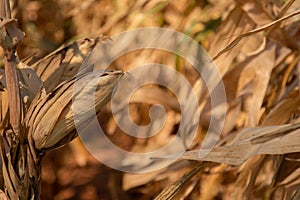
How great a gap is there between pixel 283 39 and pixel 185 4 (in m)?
0.44

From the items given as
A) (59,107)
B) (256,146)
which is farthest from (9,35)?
(256,146)

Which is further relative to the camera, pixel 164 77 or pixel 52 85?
pixel 164 77

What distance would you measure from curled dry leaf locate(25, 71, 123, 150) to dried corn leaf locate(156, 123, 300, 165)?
0.16 metres

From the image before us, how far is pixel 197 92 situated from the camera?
3.76ft

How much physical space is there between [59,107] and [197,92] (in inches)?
22.2

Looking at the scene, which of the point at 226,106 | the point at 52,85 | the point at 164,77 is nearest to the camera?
the point at 52,85

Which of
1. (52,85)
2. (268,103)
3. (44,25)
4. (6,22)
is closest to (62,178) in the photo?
(44,25)

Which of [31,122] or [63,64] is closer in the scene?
[31,122]

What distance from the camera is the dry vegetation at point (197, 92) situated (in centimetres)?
74

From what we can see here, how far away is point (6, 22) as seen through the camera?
0.57m

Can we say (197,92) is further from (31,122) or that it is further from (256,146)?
(31,122)

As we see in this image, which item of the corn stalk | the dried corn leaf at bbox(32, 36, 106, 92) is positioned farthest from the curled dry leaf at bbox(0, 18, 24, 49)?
the dried corn leaf at bbox(32, 36, 106, 92)

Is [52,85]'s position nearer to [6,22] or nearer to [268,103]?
[6,22]

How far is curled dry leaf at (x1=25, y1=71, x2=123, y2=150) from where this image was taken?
2.00 ft
